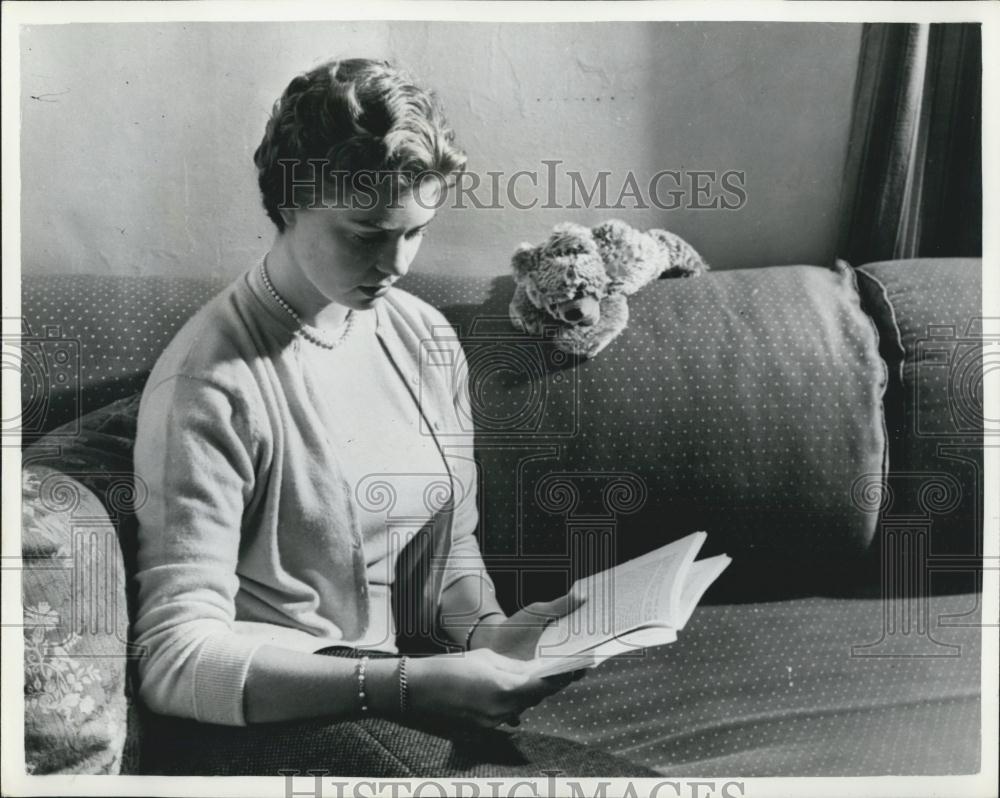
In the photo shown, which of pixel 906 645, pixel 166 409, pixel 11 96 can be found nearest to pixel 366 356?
pixel 166 409

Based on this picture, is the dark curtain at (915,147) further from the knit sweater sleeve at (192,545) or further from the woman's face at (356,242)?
the knit sweater sleeve at (192,545)

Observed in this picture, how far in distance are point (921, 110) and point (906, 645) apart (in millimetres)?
815

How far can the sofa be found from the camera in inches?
58.3

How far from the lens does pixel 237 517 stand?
144 cm

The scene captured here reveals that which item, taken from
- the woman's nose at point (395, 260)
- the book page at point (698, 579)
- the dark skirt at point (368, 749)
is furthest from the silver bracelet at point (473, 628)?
the woman's nose at point (395, 260)

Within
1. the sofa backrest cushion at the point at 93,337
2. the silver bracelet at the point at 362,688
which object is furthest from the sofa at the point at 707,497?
the silver bracelet at the point at 362,688

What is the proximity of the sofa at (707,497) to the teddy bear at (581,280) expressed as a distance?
1.0 inches

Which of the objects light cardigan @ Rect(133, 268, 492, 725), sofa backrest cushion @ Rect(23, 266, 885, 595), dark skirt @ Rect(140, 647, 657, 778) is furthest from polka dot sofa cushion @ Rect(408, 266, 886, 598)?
dark skirt @ Rect(140, 647, 657, 778)

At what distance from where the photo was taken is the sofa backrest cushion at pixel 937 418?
1.58 m

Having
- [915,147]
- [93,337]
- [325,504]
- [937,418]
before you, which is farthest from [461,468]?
[915,147]

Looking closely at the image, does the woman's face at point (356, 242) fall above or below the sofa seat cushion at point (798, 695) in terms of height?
above

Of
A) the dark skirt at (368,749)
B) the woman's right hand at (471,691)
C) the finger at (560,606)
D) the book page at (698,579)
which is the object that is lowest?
the dark skirt at (368,749)

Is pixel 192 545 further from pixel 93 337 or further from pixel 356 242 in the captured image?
pixel 356 242

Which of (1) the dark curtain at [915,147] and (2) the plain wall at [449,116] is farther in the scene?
(1) the dark curtain at [915,147]
